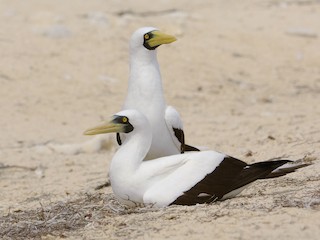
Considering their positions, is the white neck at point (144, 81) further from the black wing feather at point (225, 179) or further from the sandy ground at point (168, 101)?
the black wing feather at point (225, 179)

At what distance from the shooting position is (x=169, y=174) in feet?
19.8

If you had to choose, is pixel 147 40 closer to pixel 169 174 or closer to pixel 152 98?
pixel 152 98

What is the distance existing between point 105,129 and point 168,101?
20.7 feet

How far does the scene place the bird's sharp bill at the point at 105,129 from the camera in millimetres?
6191

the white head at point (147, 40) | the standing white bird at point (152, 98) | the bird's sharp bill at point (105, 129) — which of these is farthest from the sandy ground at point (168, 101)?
the white head at point (147, 40)

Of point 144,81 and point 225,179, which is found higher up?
point 144,81

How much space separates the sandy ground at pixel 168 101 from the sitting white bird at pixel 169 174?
13cm

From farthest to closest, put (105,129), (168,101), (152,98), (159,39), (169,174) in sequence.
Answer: (168,101)
(159,39)
(152,98)
(105,129)
(169,174)

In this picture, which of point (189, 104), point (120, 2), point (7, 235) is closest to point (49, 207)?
point (7, 235)

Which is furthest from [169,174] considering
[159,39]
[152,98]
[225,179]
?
[159,39]

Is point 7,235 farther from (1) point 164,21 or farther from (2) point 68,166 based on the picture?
(1) point 164,21

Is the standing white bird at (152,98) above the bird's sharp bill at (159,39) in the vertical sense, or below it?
below

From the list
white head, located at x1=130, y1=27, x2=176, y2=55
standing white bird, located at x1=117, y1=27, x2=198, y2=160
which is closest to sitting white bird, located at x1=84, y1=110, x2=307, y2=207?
standing white bird, located at x1=117, y1=27, x2=198, y2=160

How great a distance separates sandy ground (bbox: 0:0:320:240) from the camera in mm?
5484
